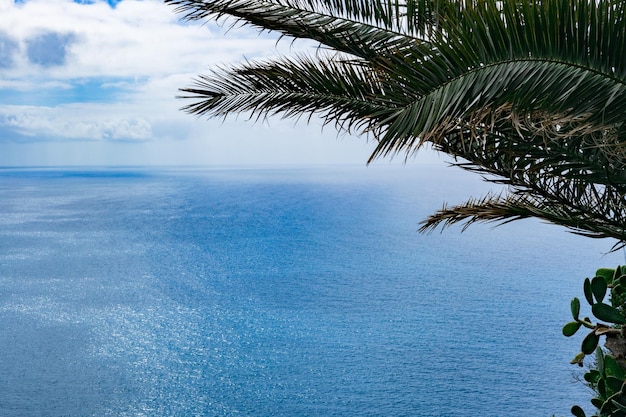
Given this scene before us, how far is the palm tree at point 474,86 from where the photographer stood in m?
2.32

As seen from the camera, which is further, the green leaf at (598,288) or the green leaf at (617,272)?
the green leaf at (617,272)

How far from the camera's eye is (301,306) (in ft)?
94.4

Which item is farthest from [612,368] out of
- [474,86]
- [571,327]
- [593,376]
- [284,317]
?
[284,317]

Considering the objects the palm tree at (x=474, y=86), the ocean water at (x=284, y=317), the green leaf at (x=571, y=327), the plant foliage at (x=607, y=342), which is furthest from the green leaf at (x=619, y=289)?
the ocean water at (x=284, y=317)

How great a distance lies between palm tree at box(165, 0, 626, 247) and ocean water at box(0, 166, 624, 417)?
13.3ft

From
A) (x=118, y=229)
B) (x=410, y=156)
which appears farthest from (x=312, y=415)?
(x=118, y=229)

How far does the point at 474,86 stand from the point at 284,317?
26.1m

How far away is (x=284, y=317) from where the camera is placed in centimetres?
2795

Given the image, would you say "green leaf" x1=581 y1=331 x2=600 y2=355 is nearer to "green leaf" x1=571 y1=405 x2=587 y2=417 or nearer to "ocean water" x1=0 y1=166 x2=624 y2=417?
"green leaf" x1=571 y1=405 x2=587 y2=417

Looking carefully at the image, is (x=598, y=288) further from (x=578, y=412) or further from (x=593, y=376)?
(x=593, y=376)

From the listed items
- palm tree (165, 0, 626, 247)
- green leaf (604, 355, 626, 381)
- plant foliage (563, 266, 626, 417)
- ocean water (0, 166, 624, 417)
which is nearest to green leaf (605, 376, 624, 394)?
plant foliage (563, 266, 626, 417)

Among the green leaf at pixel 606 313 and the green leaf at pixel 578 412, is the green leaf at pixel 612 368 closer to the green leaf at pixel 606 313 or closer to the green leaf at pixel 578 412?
the green leaf at pixel 606 313

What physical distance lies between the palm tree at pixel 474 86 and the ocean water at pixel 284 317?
13.3 ft

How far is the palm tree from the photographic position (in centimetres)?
232
